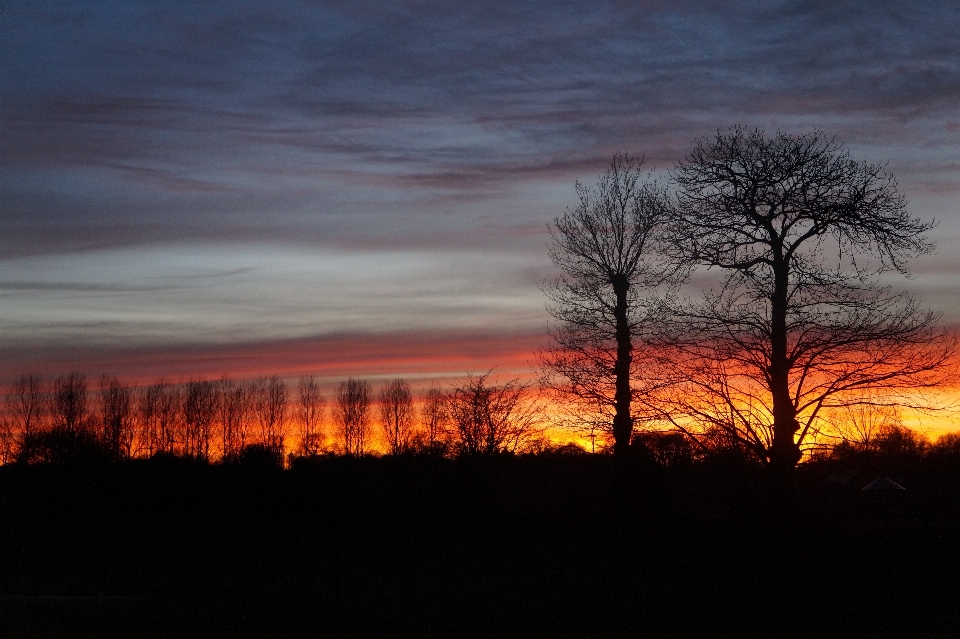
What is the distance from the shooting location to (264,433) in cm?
7356

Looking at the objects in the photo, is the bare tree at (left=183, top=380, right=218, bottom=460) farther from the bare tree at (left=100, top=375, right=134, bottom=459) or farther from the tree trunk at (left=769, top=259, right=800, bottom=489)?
the tree trunk at (left=769, top=259, right=800, bottom=489)

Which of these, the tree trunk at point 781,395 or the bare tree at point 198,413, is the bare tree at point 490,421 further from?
the bare tree at point 198,413

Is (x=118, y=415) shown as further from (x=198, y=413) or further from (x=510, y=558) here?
(x=510, y=558)

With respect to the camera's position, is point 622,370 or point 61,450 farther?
point 61,450

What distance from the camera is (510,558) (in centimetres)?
1912

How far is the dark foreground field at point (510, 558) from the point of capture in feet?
44.5

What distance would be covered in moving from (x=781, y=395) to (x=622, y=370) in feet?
27.1

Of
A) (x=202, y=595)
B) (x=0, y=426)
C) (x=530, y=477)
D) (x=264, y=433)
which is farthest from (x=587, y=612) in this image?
(x=264, y=433)

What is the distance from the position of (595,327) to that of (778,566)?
471 inches

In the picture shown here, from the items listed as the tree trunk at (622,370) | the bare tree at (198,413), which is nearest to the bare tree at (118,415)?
the bare tree at (198,413)

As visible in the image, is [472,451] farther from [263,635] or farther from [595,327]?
[263,635]

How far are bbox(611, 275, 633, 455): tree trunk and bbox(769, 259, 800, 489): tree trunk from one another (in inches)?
281

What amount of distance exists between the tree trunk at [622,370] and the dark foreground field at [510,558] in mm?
1766

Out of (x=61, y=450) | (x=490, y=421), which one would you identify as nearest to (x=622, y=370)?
(x=490, y=421)
